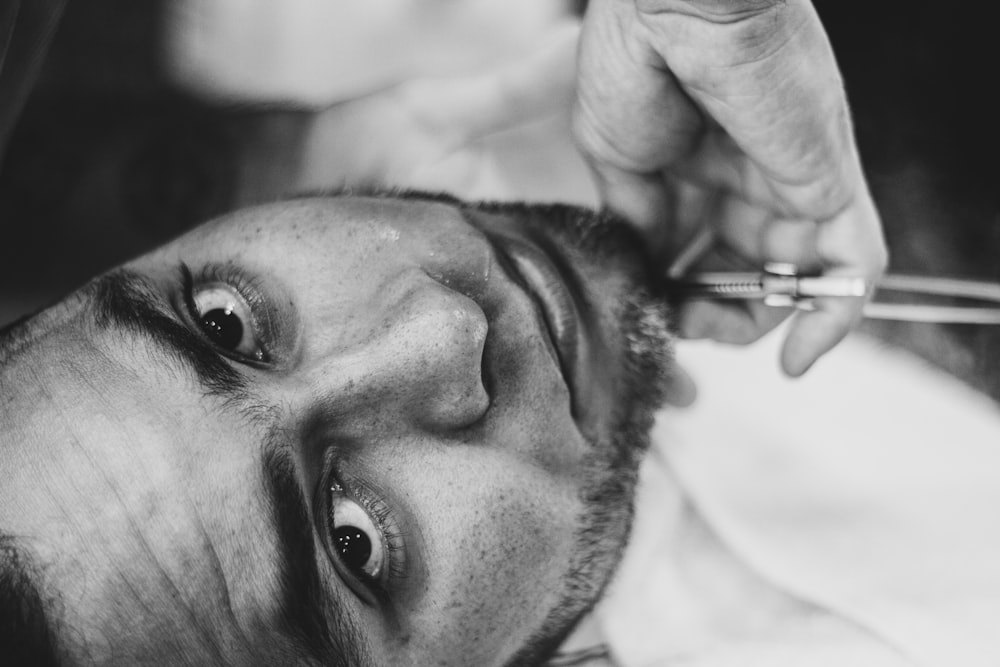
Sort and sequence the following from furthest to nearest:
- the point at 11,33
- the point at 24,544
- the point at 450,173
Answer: the point at 450,173 < the point at 11,33 < the point at 24,544

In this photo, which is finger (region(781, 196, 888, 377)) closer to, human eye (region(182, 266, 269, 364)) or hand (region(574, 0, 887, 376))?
hand (region(574, 0, 887, 376))

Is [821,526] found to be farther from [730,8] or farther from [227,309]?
→ [227,309]

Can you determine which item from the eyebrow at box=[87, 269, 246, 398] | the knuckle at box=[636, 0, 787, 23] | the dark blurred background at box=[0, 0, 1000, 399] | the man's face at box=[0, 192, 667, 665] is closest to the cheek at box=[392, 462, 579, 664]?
the man's face at box=[0, 192, 667, 665]

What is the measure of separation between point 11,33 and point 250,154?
670 millimetres

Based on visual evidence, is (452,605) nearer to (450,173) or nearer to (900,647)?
(900,647)

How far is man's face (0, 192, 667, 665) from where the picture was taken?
0.59 m

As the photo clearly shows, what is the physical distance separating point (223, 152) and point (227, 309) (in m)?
0.82

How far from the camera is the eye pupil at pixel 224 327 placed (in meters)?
0.70

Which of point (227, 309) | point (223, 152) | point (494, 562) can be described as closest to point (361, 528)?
point (494, 562)

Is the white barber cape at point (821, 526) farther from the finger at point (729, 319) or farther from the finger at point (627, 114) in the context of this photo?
the finger at point (627, 114)

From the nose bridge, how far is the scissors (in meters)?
0.31

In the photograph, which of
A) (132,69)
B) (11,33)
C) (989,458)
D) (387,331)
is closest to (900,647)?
(989,458)

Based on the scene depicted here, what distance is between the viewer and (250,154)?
1454mm

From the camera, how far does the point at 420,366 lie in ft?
2.21
